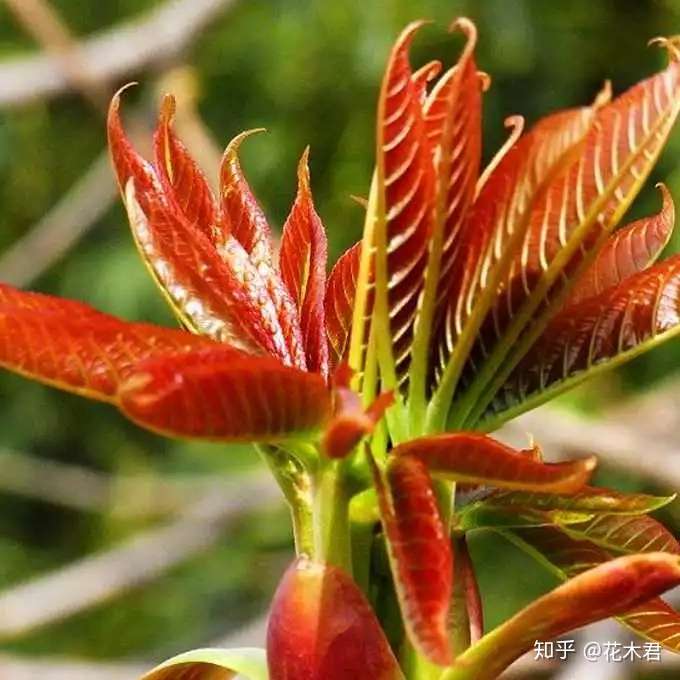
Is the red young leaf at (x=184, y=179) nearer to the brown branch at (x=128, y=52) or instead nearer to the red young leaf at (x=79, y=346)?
the red young leaf at (x=79, y=346)

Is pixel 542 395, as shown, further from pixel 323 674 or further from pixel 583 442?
pixel 583 442

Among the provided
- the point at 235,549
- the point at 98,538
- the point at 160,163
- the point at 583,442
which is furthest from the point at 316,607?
the point at 98,538

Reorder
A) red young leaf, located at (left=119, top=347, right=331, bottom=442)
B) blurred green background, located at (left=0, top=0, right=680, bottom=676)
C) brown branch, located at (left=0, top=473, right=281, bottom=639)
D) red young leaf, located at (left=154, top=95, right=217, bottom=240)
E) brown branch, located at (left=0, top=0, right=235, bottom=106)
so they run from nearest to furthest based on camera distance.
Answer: red young leaf, located at (left=119, top=347, right=331, bottom=442) → red young leaf, located at (left=154, top=95, right=217, bottom=240) → brown branch, located at (left=0, top=0, right=235, bottom=106) → brown branch, located at (left=0, top=473, right=281, bottom=639) → blurred green background, located at (left=0, top=0, right=680, bottom=676)

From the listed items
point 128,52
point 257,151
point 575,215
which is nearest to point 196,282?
point 575,215

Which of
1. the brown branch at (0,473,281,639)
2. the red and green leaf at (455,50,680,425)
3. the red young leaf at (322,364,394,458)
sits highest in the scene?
the brown branch at (0,473,281,639)

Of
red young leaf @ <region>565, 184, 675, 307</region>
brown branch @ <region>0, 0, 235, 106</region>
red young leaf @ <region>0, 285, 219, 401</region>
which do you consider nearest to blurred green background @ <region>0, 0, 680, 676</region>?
brown branch @ <region>0, 0, 235, 106</region>

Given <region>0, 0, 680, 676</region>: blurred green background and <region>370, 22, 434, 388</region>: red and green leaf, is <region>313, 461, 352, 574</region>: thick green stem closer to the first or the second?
<region>370, 22, 434, 388</region>: red and green leaf
